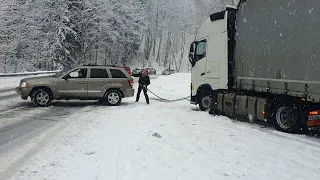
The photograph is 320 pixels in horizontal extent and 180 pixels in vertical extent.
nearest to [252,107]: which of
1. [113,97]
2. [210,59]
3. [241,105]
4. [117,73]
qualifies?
[241,105]

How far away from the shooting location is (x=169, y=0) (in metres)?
70.6

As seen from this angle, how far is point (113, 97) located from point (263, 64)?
7278 mm

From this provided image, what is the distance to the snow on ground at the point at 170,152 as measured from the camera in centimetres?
599

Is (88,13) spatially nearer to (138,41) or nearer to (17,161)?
(138,41)

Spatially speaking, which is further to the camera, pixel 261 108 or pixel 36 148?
pixel 261 108

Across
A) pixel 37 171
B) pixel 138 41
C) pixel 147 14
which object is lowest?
pixel 37 171

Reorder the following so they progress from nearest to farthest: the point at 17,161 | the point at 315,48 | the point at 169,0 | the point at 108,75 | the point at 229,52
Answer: the point at 17,161
the point at 315,48
the point at 229,52
the point at 108,75
the point at 169,0

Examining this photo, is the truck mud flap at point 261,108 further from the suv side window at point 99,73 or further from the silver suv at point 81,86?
the suv side window at point 99,73

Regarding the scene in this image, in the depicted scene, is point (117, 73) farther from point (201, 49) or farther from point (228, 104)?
point (228, 104)

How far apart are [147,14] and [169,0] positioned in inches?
255

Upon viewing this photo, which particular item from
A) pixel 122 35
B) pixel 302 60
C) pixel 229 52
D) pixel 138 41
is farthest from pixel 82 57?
pixel 302 60

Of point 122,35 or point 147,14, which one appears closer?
point 122,35

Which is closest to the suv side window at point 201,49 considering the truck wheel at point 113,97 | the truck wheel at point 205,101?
the truck wheel at point 205,101

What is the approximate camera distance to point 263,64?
Result: 10727 millimetres
